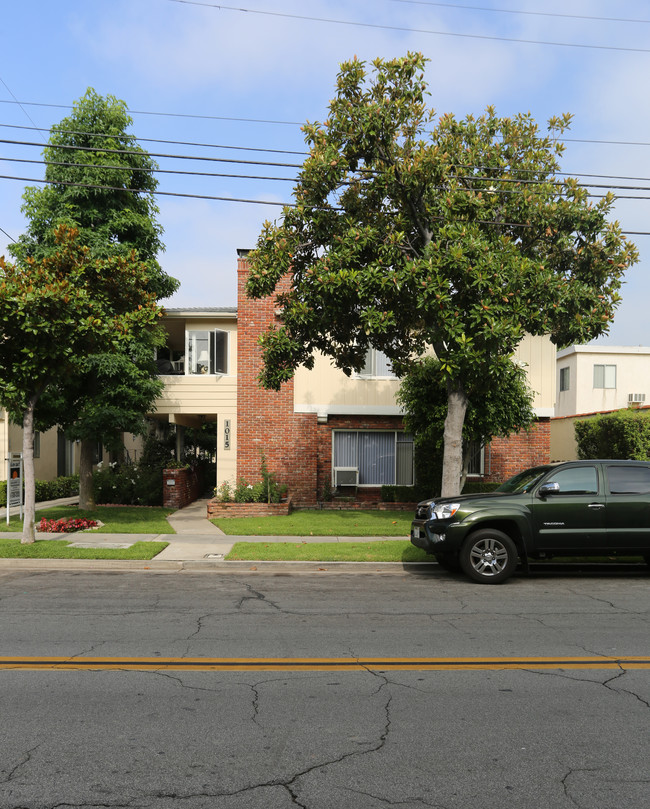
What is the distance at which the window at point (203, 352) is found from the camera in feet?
69.3

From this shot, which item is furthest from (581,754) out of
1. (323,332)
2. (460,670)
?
(323,332)

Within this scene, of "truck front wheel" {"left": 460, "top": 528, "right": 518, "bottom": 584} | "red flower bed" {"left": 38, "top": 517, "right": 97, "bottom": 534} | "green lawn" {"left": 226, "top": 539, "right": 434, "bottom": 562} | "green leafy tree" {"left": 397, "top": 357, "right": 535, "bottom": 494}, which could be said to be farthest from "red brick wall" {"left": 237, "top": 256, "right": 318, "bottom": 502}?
"truck front wheel" {"left": 460, "top": 528, "right": 518, "bottom": 584}

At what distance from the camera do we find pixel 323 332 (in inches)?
549

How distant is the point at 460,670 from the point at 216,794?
2822 mm

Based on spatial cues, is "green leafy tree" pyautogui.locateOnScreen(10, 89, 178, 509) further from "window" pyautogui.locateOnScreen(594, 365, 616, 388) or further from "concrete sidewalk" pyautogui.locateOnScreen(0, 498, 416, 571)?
"window" pyautogui.locateOnScreen(594, 365, 616, 388)

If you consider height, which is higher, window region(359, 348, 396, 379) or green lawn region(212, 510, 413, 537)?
window region(359, 348, 396, 379)

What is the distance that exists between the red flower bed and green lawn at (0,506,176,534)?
300 mm

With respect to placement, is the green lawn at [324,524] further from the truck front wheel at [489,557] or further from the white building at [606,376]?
the white building at [606,376]

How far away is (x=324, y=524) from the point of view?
53.0 ft

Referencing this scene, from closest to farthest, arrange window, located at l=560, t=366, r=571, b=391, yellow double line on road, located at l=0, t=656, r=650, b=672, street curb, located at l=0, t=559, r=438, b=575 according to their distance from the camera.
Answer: yellow double line on road, located at l=0, t=656, r=650, b=672, street curb, located at l=0, t=559, r=438, b=575, window, located at l=560, t=366, r=571, b=391

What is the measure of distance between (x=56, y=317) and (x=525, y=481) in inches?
341

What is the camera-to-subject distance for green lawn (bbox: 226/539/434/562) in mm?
11828

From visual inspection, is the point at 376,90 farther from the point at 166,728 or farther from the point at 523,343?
the point at 166,728

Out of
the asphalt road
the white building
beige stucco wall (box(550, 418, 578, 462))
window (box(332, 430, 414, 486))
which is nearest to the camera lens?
the asphalt road
